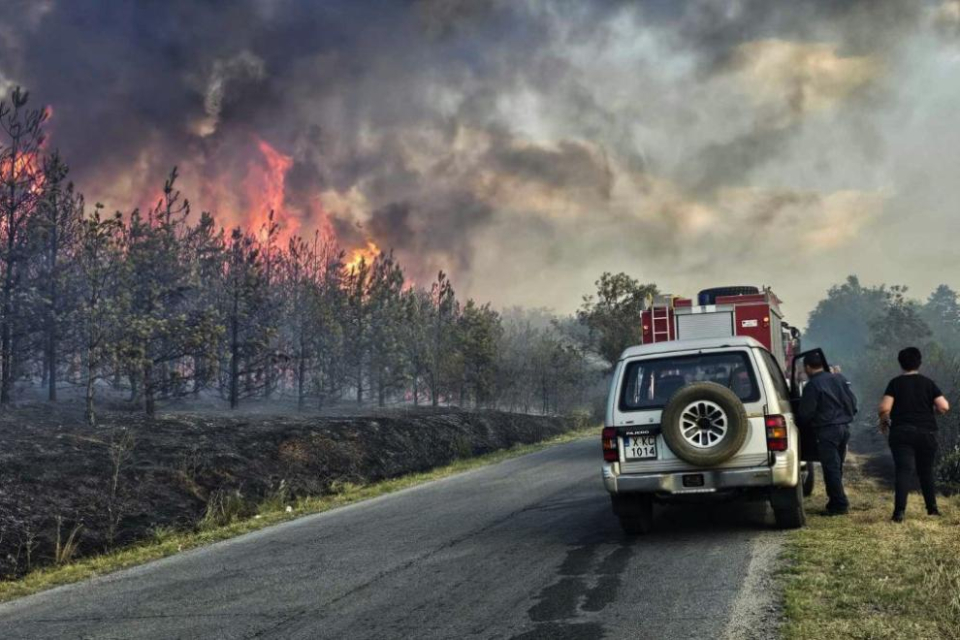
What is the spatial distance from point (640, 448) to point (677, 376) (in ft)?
2.98

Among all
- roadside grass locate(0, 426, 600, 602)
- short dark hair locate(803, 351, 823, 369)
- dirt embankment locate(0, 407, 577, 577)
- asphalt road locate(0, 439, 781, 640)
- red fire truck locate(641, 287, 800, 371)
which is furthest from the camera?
red fire truck locate(641, 287, 800, 371)

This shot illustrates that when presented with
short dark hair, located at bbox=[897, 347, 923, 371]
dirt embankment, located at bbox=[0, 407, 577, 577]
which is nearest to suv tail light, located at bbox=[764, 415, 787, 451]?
short dark hair, located at bbox=[897, 347, 923, 371]

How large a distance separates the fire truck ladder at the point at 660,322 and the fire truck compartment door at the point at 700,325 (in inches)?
10.1

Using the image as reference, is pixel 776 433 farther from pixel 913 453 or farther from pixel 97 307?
pixel 97 307

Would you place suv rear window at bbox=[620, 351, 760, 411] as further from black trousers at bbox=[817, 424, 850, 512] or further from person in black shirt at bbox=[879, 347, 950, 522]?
person in black shirt at bbox=[879, 347, 950, 522]

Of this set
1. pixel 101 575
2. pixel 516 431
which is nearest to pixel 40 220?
pixel 516 431

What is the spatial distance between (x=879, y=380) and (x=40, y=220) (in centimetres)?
5974

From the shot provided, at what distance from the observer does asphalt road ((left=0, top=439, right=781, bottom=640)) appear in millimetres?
4926

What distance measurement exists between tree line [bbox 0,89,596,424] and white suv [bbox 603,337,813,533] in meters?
16.4

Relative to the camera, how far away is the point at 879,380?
58.6 m

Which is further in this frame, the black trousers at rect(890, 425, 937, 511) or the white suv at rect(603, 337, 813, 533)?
the black trousers at rect(890, 425, 937, 511)

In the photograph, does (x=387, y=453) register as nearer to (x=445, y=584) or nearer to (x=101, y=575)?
(x=101, y=575)

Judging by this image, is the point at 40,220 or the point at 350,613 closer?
the point at 350,613

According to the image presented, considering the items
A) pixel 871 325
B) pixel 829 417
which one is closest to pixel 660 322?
Result: pixel 829 417
